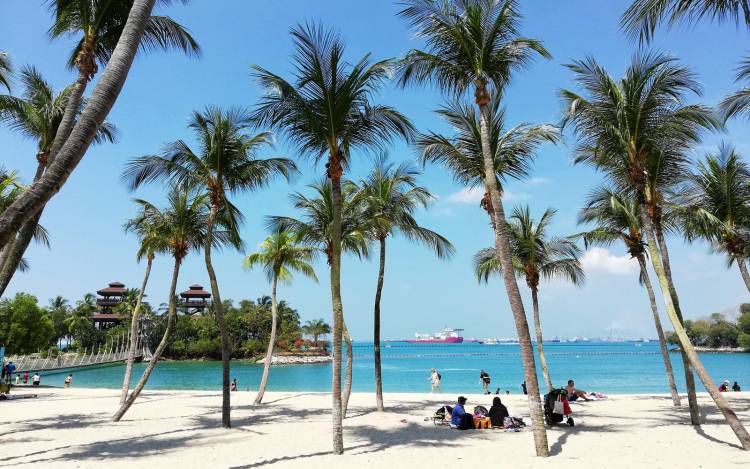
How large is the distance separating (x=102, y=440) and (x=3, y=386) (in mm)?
16486

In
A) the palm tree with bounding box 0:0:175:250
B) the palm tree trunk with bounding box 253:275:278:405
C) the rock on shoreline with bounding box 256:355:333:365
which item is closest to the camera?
the palm tree with bounding box 0:0:175:250

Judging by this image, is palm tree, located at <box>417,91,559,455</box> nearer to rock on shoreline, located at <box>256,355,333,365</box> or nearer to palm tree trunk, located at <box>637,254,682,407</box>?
palm tree trunk, located at <box>637,254,682,407</box>

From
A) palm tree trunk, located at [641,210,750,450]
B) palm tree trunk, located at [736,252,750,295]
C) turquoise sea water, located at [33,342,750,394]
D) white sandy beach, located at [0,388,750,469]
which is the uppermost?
palm tree trunk, located at [736,252,750,295]

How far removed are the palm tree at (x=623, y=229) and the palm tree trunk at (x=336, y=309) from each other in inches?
361

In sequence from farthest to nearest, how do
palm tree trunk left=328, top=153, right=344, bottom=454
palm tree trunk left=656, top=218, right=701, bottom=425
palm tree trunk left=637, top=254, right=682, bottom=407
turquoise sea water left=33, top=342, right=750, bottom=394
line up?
turquoise sea water left=33, top=342, right=750, bottom=394 < palm tree trunk left=637, top=254, right=682, bottom=407 < palm tree trunk left=656, top=218, right=701, bottom=425 < palm tree trunk left=328, top=153, right=344, bottom=454

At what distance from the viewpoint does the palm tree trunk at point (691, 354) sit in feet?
29.5

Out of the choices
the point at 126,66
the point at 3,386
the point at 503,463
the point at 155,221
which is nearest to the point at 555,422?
the point at 503,463

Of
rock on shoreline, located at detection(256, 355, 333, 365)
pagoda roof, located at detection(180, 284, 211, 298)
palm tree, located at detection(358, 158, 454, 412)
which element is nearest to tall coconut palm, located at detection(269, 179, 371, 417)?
palm tree, located at detection(358, 158, 454, 412)

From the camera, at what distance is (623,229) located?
17.1 meters

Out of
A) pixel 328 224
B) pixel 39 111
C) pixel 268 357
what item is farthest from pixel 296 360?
pixel 39 111

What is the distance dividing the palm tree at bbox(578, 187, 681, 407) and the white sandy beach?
9.62ft

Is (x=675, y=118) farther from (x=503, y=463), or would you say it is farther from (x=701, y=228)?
(x=503, y=463)

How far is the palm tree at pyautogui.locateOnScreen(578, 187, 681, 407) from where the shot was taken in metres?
15.3

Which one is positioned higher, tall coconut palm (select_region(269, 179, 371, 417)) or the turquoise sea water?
tall coconut palm (select_region(269, 179, 371, 417))
